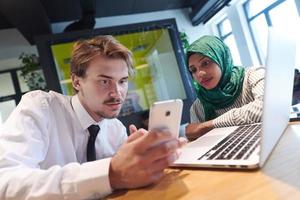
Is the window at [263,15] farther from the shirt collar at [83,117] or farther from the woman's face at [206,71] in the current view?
the shirt collar at [83,117]

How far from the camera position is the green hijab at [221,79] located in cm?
159

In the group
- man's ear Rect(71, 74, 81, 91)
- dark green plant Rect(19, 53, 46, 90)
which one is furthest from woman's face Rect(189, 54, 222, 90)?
dark green plant Rect(19, 53, 46, 90)

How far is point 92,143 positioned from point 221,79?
36.8 inches

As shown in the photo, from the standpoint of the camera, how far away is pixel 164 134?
55 centimetres

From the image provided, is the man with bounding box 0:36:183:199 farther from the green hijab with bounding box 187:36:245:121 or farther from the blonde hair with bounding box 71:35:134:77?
the green hijab with bounding box 187:36:245:121

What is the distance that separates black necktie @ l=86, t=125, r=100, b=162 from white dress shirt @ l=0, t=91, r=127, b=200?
26 millimetres

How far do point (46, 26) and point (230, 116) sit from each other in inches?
121

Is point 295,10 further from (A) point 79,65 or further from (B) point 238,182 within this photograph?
(B) point 238,182

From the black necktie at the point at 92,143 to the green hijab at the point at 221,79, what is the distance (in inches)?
31.5

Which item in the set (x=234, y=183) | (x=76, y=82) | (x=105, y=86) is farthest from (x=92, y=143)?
(x=234, y=183)

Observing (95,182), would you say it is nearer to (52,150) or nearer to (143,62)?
(52,150)

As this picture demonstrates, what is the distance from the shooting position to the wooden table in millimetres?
442

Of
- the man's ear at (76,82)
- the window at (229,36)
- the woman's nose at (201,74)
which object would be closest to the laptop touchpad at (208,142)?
the man's ear at (76,82)

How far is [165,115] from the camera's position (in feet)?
1.88
